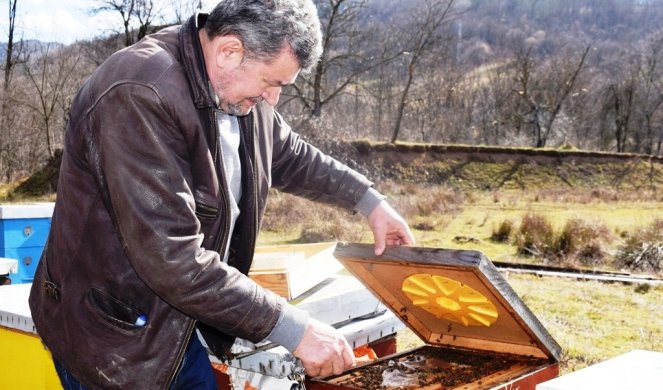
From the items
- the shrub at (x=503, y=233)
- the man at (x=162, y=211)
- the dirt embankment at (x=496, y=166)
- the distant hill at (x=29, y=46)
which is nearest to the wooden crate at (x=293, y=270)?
the man at (x=162, y=211)

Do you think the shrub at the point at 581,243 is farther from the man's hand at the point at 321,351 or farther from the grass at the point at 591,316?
the man's hand at the point at 321,351

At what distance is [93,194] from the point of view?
180cm

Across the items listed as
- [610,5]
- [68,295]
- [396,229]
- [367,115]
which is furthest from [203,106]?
[610,5]

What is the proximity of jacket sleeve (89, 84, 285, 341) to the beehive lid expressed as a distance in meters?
0.67

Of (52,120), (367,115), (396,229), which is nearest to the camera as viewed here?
(396,229)

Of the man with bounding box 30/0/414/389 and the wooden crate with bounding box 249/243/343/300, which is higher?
the man with bounding box 30/0/414/389

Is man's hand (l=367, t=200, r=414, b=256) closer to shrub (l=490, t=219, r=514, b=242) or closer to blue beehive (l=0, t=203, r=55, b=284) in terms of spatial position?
blue beehive (l=0, t=203, r=55, b=284)

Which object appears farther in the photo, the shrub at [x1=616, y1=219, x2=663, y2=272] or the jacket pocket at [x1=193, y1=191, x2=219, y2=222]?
the shrub at [x1=616, y1=219, x2=663, y2=272]

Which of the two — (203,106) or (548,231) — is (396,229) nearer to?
(203,106)

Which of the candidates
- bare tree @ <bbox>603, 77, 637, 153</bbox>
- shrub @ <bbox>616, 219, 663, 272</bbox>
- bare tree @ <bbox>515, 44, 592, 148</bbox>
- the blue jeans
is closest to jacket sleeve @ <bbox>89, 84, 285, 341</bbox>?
the blue jeans

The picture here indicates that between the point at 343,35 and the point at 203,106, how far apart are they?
1094 inches

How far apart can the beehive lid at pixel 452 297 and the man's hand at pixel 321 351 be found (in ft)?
1.41

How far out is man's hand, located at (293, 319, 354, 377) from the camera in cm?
185

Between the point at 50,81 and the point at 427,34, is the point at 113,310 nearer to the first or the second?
the point at 50,81
